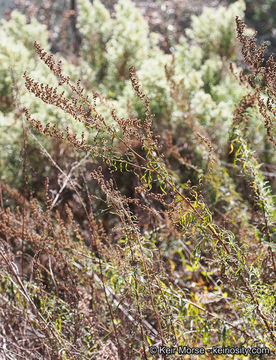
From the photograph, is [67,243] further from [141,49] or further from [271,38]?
[271,38]

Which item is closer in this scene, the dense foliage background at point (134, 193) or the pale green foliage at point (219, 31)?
the dense foliage background at point (134, 193)

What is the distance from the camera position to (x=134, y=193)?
1.78 metres

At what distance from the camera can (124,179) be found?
2.32m

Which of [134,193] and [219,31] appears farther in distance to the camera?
[219,31]

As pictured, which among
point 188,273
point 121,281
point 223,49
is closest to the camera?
point 121,281

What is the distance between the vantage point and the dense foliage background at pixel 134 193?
3.28 feet

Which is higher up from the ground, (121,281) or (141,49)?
(141,49)

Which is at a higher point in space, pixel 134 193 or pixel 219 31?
pixel 219 31

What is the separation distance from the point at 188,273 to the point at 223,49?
2.25m

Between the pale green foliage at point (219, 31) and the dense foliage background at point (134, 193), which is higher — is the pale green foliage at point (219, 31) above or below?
above

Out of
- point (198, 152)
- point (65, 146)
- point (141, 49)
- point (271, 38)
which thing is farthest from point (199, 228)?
point (271, 38)

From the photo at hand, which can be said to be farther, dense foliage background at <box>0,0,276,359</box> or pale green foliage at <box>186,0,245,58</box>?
pale green foliage at <box>186,0,245,58</box>

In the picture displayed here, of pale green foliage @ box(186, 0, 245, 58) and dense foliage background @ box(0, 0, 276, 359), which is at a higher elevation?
pale green foliage @ box(186, 0, 245, 58)

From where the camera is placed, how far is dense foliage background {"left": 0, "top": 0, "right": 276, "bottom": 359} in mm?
1000
